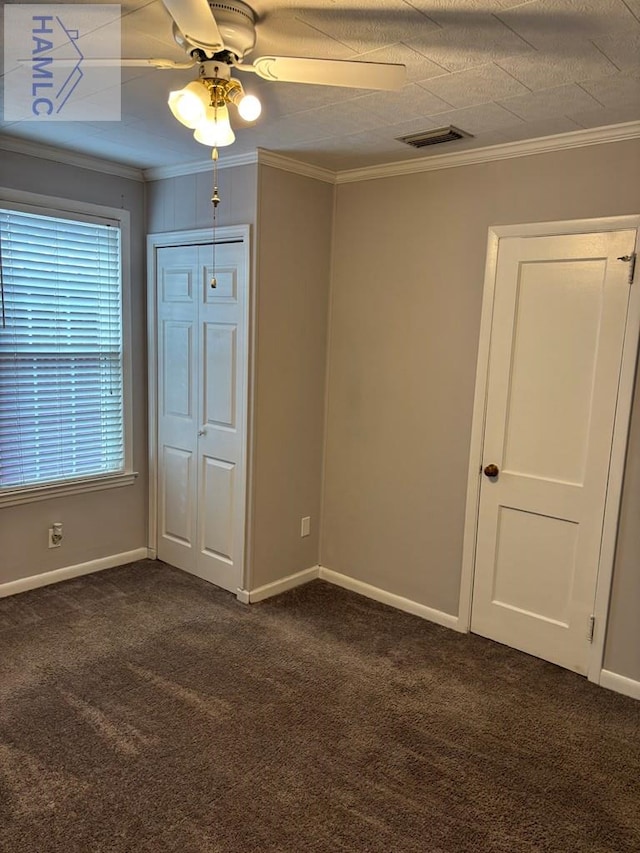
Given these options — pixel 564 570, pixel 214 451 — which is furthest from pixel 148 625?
pixel 564 570

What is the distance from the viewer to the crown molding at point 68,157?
129 inches

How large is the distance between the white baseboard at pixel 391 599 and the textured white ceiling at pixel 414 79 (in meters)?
2.41

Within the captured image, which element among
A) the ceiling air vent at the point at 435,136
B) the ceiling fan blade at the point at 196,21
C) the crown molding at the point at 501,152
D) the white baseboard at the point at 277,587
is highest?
the ceiling air vent at the point at 435,136

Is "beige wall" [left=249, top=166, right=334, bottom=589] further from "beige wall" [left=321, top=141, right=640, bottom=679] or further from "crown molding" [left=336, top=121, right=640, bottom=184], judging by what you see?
"crown molding" [left=336, top=121, right=640, bottom=184]

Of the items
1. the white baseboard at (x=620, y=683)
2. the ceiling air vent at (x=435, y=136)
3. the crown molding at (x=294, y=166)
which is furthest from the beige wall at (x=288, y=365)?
the white baseboard at (x=620, y=683)

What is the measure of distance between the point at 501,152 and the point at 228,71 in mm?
1645

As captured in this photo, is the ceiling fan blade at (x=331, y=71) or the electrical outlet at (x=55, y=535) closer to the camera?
the ceiling fan blade at (x=331, y=71)

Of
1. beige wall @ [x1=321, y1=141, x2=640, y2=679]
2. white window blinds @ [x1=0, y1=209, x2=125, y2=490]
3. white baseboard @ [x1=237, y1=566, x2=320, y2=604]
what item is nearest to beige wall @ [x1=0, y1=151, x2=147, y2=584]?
white window blinds @ [x1=0, y1=209, x2=125, y2=490]

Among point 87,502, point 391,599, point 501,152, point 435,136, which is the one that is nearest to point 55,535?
point 87,502

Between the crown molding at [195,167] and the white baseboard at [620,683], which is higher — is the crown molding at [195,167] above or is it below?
above

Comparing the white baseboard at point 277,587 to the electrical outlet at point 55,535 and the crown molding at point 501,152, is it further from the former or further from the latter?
the crown molding at point 501,152

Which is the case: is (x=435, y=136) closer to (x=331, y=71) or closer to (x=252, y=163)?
(x=252, y=163)

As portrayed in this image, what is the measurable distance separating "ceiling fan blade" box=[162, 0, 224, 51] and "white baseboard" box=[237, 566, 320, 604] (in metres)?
2.78

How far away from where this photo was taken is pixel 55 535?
3.71m
